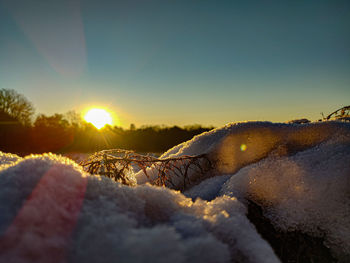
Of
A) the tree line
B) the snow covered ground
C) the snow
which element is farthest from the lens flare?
the tree line

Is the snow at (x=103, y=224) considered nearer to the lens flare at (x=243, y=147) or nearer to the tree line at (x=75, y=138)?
the lens flare at (x=243, y=147)

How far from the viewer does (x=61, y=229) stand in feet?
1.37

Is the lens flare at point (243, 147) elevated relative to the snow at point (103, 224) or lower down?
elevated

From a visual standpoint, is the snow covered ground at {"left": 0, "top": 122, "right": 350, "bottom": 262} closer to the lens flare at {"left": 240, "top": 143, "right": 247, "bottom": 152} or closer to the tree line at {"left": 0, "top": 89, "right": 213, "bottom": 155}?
the lens flare at {"left": 240, "top": 143, "right": 247, "bottom": 152}

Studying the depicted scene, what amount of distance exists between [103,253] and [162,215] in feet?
0.70

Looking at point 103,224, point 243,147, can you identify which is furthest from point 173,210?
point 243,147

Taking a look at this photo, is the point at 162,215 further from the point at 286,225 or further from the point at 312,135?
the point at 312,135

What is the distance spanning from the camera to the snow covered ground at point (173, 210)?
381 mm

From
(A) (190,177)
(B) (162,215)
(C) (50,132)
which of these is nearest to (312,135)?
(A) (190,177)

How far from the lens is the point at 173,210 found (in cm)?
58

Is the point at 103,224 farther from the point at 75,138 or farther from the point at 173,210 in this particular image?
the point at 75,138

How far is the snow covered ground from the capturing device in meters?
0.38

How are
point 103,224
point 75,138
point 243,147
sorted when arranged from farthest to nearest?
point 75,138 → point 243,147 → point 103,224

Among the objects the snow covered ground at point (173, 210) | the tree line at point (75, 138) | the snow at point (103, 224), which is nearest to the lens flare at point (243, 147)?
the snow covered ground at point (173, 210)
